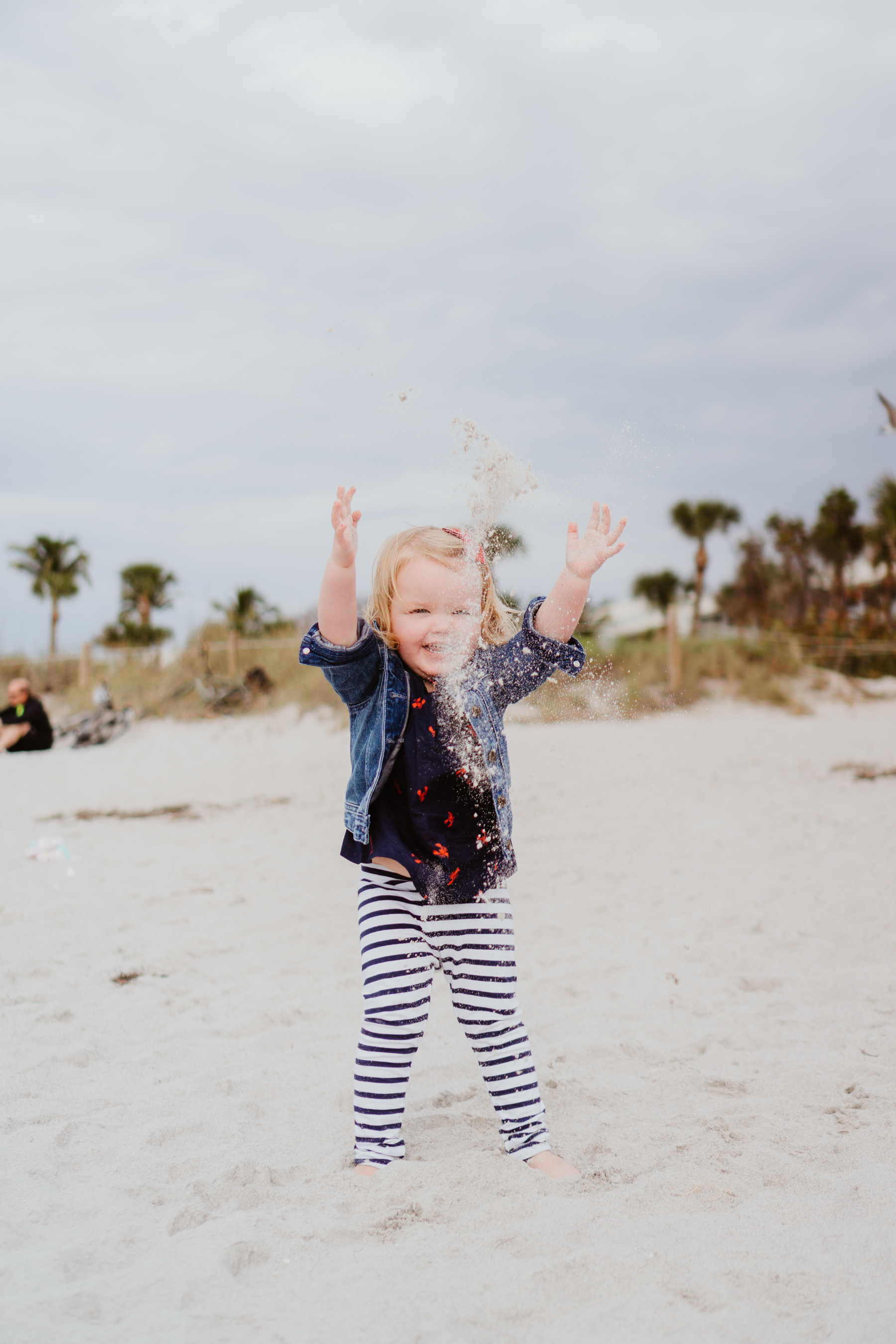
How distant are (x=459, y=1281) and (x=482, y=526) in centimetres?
163

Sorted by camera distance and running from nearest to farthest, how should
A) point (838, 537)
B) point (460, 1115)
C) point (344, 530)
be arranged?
point (344, 530)
point (460, 1115)
point (838, 537)

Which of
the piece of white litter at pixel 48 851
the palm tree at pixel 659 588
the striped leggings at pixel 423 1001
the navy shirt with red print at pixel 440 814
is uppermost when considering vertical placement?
the palm tree at pixel 659 588

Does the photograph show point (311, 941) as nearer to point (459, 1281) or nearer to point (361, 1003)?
point (361, 1003)

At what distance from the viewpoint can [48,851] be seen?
22.1 feet

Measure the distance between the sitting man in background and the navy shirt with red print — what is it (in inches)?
461

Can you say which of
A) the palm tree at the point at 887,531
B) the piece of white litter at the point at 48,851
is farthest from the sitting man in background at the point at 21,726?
the palm tree at the point at 887,531

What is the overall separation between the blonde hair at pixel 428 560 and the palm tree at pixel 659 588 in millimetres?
36479

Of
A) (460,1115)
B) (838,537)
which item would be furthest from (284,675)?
(838,537)

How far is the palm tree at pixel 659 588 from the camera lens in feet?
129

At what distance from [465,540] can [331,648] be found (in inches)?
18.0

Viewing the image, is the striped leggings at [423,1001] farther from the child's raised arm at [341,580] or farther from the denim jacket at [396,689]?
the child's raised arm at [341,580]

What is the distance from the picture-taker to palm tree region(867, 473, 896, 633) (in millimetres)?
23781

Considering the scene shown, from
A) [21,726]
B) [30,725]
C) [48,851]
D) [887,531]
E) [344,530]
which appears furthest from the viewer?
[887,531]

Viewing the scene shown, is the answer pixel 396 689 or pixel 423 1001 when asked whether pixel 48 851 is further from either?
pixel 396 689
